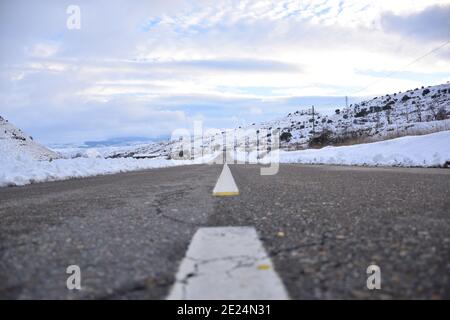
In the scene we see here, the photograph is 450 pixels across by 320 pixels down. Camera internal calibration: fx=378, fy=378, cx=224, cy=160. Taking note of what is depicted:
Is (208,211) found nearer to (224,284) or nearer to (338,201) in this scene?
(338,201)

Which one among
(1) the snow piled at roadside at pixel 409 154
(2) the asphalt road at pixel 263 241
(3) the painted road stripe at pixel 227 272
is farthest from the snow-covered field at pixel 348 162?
(3) the painted road stripe at pixel 227 272

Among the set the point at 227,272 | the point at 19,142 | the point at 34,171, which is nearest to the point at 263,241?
the point at 227,272

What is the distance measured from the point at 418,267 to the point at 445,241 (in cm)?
64

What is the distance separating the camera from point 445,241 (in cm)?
237

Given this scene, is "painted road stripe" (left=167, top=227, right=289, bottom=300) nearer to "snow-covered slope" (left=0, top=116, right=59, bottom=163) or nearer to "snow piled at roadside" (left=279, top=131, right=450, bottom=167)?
"snow piled at roadside" (left=279, top=131, right=450, bottom=167)

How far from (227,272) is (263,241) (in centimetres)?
72

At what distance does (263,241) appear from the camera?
8.41ft

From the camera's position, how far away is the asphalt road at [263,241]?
5.75 feet

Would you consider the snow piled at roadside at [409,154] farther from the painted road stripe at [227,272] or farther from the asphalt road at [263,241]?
the painted road stripe at [227,272]

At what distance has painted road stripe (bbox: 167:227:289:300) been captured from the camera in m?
→ 1.63

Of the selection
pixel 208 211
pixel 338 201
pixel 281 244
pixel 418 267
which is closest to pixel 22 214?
pixel 208 211

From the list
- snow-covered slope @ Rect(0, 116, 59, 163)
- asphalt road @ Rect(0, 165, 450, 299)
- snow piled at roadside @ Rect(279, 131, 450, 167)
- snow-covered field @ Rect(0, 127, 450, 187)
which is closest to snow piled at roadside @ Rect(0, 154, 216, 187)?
snow-covered field @ Rect(0, 127, 450, 187)
